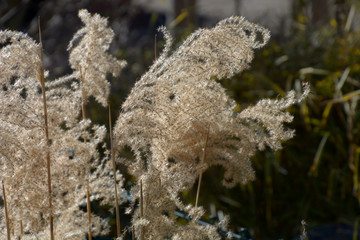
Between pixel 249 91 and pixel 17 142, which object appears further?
pixel 249 91

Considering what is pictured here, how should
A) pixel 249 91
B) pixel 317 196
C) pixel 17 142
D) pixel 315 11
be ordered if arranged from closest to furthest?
pixel 17 142
pixel 317 196
pixel 249 91
pixel 315 11

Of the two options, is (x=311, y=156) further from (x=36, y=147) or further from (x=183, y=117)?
(x=36, y=147)

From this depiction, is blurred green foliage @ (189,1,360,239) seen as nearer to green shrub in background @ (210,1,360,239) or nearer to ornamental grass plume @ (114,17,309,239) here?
green shrub in background @ (210,1,360,239)

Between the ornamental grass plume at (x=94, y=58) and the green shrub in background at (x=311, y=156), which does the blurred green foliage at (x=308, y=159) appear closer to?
the green shrub in background at (x=311, y=156)

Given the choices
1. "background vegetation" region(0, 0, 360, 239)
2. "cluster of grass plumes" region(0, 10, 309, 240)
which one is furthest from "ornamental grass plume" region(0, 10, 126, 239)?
"background vegetation" region(0, 0, 360, 239)

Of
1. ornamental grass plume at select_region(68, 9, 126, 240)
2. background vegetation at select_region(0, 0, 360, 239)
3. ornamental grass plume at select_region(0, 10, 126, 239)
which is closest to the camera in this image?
ornamental grass plume at select_region(0, 10, 126, 239)

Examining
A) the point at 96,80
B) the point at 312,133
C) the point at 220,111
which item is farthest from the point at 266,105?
the point at 312,133

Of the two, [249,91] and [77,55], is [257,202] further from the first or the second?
[77,55]
